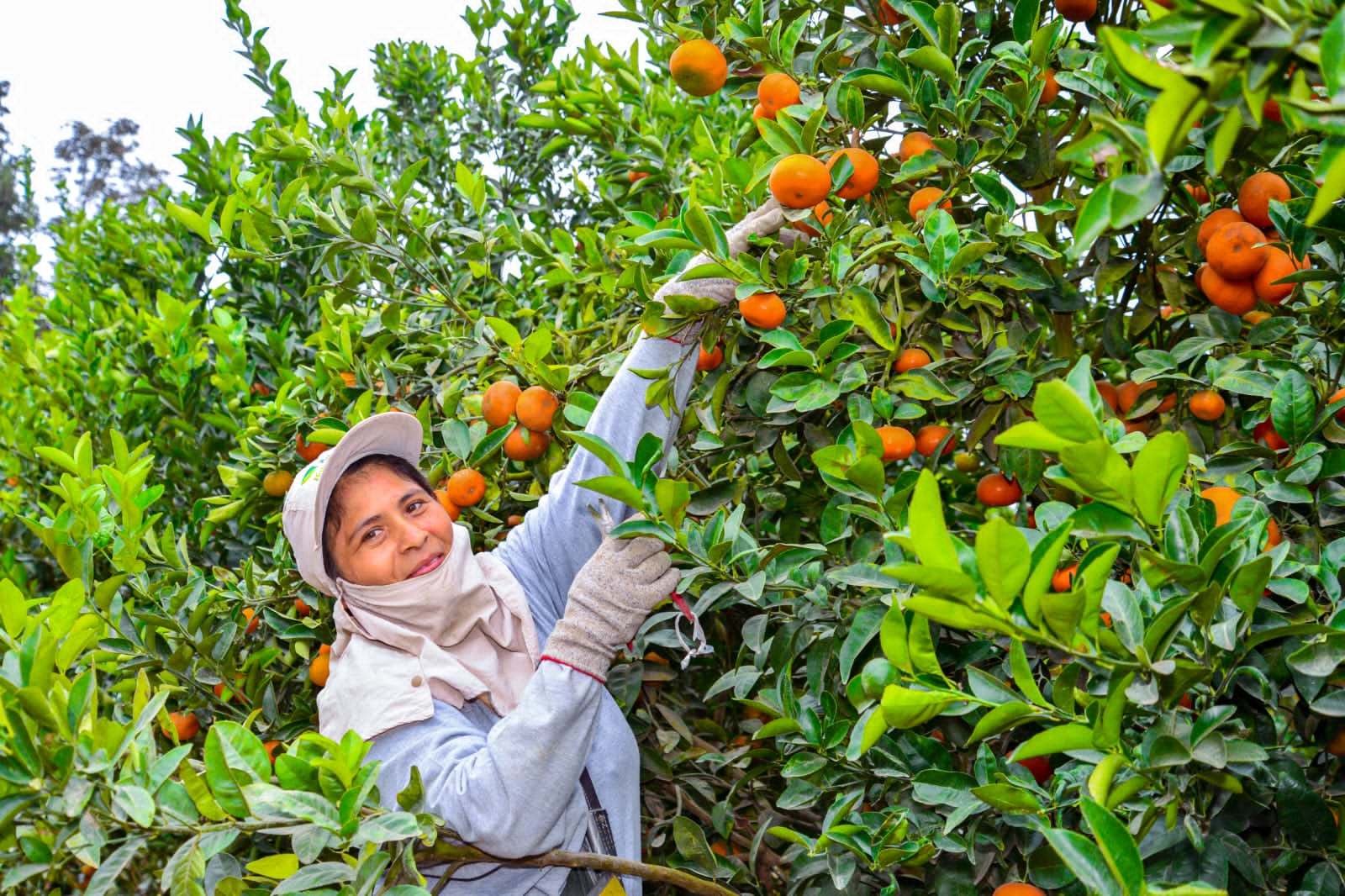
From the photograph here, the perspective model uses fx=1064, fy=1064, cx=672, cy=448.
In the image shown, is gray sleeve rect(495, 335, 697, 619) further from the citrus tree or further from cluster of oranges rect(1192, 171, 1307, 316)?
cluster of oranges rect(1192, 171, 1307, 316)

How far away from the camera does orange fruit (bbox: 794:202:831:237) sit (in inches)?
63.5

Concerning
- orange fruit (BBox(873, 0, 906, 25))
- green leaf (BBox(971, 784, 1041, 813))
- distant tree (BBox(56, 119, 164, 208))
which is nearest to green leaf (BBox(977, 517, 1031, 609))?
green leaf (BBox(971, 784, 1041, 813))

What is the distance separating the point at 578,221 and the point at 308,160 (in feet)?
4.15

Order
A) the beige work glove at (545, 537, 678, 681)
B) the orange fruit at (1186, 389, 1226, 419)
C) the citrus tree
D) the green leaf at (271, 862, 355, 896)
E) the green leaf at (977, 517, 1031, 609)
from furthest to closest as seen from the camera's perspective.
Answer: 1. the orange fruit at (1186, 389, 1226, 419)
2. the beige work glove at (545, 537, 678, 681)
3. the green leaf at (271, 862, 355, 896)
4. the citrus tree
5. the green leaf at (977, 517, 1031, 609)

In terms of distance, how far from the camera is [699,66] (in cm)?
168

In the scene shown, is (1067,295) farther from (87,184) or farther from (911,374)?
(87,184)

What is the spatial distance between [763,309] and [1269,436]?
2.47 feet

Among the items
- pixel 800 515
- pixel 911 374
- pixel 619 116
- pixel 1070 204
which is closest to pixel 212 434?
pixel 619 116

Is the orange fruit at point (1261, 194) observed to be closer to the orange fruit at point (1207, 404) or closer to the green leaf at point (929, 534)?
the orange fruit at point (1207, 404)

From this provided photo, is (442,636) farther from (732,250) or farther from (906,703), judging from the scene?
(906,703)

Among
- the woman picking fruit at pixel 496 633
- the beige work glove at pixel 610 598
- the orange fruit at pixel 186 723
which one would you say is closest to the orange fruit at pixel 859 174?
the woman picking fruit at pixel 496 633

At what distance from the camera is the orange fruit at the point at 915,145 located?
5.21 ft

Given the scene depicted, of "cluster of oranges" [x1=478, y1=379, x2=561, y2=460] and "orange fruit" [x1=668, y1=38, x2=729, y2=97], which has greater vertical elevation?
"orange fruit" [x1=668, y1=38, x2=729, y2=97]

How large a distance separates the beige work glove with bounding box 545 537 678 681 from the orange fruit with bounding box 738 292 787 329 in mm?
342
